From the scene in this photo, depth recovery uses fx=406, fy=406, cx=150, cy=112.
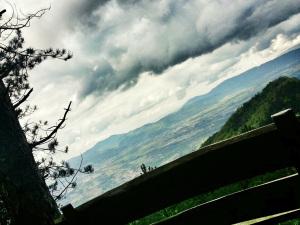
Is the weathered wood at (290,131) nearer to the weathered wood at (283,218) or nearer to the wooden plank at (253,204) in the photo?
the wooden plank at (253,204)

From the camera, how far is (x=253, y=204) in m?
4.11

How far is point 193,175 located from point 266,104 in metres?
109

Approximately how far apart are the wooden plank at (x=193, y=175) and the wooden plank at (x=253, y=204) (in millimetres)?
272

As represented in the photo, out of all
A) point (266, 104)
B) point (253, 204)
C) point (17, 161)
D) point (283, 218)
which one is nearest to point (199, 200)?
point (17, 161)

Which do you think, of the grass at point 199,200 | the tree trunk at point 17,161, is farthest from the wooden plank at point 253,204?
the grass at point 199,200

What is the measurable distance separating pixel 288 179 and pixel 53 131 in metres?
8.71

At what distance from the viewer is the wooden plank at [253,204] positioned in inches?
158

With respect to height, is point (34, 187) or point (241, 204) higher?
point (34, 187)

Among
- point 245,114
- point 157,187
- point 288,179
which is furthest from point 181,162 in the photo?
point 245,114

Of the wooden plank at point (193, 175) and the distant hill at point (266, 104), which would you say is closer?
the wooden plank at point (193, 175)

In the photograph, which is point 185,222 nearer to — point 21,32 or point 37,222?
point 37,222

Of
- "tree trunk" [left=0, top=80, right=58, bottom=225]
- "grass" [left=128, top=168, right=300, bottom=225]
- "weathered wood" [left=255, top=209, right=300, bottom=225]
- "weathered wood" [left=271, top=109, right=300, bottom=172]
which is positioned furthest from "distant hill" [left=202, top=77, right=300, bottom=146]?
"weathered wood" [left=271, top=109, right=300, bottom=172]

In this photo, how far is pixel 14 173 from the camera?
25.7 feet

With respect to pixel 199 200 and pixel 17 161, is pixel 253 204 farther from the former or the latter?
pixel 199 200
